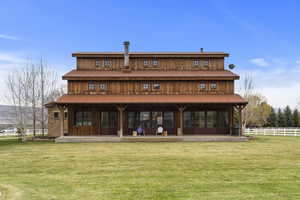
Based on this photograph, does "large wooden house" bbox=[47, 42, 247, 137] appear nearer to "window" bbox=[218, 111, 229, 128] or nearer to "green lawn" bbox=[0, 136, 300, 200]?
"window" bbox=[218, 111, 229, 128]

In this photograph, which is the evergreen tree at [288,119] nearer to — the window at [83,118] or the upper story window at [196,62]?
the upper story window at [196,62]

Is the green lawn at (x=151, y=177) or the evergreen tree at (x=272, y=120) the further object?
the evergreen tree at (x=272, y=120)

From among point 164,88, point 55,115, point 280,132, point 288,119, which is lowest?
point 280,132

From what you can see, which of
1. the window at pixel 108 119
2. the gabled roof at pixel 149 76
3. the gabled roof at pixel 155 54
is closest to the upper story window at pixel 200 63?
the gabled roof at pixel 155 54

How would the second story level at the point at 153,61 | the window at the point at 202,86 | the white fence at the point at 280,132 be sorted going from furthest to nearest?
the white fence at the point at 280,132 → the second story level at the point at 153,61 → the window at the point at 202,86

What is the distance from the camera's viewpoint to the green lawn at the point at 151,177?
20.5ft

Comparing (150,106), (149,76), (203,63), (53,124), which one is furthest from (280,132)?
(53,124)

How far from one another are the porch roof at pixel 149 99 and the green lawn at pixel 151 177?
26.8 ft

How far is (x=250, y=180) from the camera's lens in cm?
758

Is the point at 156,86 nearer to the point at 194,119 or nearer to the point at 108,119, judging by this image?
the point at 194,119

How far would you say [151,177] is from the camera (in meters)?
7.95

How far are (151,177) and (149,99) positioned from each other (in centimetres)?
1251

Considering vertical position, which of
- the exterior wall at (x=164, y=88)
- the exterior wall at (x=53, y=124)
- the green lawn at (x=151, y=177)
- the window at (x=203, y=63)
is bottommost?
the green lawn at (x=151, y=177)

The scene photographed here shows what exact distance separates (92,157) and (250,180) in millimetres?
7175
